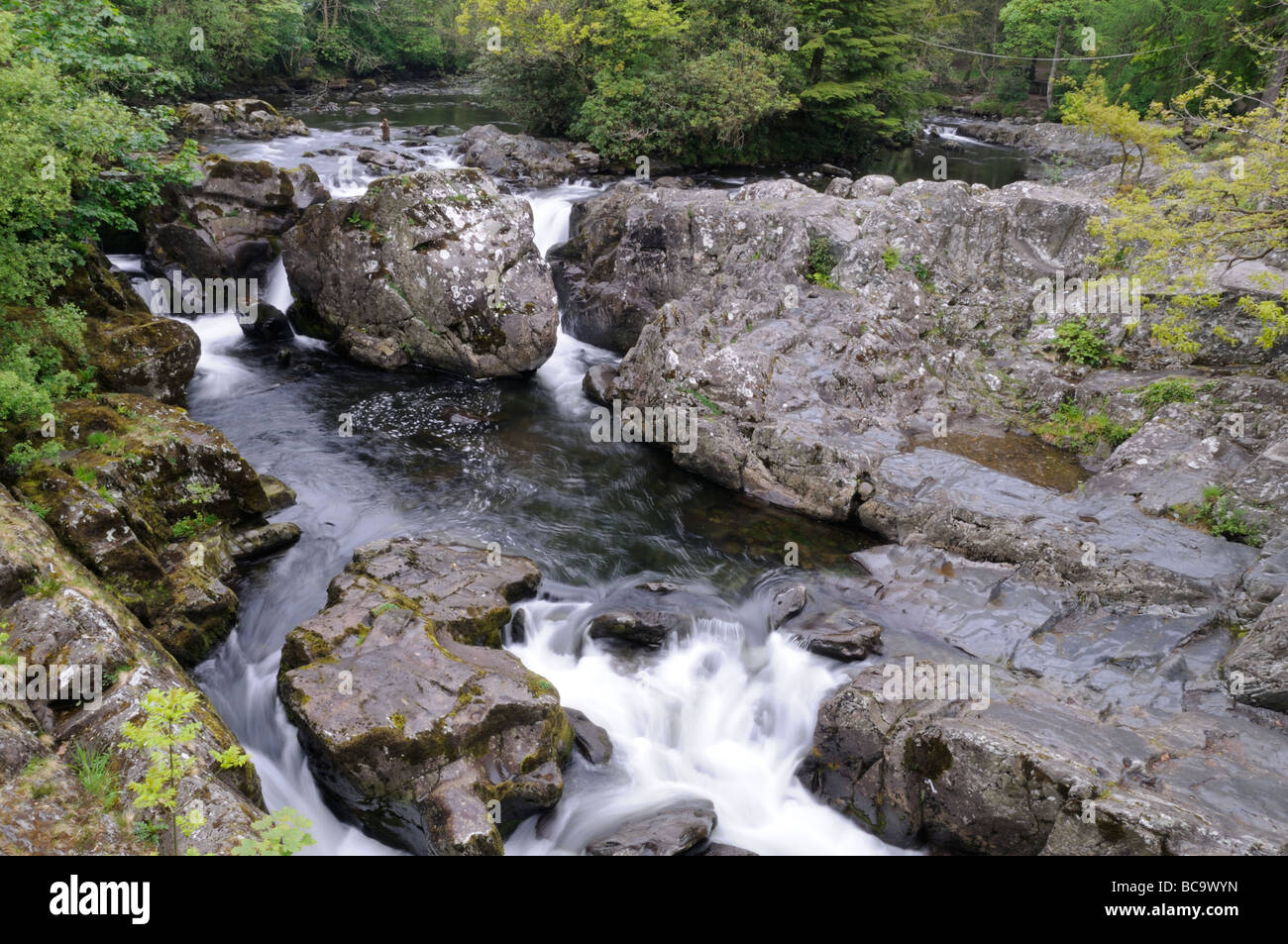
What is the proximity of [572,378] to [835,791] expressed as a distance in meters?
10.5

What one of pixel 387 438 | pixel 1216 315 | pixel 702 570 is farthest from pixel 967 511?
pixel 387 438

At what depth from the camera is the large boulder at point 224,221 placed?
635 inches

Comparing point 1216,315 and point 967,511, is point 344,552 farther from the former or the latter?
point 1216,315

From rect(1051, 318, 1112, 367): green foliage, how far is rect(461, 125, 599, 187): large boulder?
14.5m

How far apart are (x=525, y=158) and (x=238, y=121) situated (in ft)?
30.6

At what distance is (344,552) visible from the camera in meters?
11.1

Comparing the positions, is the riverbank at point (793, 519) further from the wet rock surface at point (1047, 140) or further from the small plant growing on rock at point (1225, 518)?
the wet rock surface at point (1047, 140)

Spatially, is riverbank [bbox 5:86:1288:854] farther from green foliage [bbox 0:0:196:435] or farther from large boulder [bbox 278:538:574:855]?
green foliage [bbox 0:0:196:435]

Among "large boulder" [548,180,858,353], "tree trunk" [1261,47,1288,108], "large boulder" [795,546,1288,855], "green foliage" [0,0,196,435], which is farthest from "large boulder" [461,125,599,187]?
"tree trunk" [1261,47,1288,108]

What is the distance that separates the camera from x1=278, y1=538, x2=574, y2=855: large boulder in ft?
24.2

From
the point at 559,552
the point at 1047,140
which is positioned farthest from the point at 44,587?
the point at 1047,140

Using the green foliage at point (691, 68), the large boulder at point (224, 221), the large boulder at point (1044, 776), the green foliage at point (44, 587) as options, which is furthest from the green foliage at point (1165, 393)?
the large boulder at point (224, 221)

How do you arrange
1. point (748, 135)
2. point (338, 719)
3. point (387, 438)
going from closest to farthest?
point (338, 719) < point (387, 438) < point (748, 135)

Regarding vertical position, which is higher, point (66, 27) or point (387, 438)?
point (66, 27)
